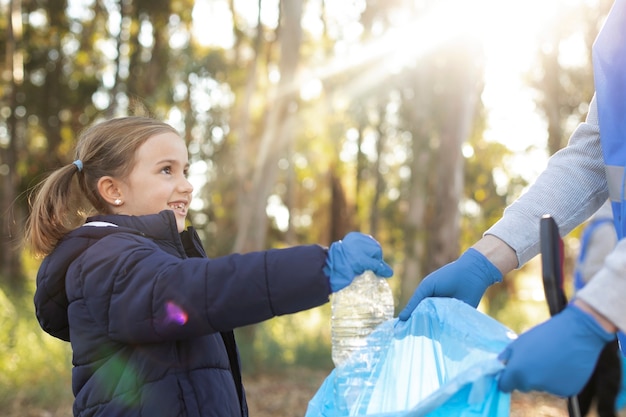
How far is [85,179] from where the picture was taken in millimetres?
2594

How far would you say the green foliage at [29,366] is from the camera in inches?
274

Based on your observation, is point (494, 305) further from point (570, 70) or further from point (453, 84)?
point (570, 70)

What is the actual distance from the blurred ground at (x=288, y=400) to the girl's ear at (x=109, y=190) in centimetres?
479

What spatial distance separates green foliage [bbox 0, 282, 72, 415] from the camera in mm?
6951

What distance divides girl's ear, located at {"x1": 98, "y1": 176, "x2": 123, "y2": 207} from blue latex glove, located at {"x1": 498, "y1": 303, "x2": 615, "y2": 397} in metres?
1.31

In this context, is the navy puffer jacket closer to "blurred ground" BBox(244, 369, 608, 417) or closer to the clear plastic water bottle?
the clear plastic water bottle

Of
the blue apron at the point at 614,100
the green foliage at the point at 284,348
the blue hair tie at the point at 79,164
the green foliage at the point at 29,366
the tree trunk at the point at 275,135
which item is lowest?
the green foliage at the point at 284,348

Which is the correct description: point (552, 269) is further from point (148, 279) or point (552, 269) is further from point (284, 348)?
point (284, 348)

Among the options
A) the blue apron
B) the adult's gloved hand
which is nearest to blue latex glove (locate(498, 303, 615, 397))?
the adult's gloved hand

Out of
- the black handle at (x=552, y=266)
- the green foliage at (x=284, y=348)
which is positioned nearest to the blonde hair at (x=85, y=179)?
the black handle at (x=552, y=266)

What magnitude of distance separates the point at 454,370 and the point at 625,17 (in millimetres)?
1128

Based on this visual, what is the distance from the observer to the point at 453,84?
399 inches

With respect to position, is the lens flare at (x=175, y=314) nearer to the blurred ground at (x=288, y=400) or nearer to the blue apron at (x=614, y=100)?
the blue apron at (x=614, y=100)

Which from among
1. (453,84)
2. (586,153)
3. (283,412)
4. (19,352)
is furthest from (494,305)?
(586,153)
